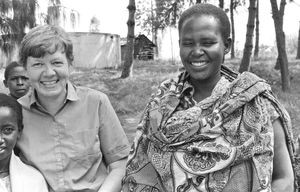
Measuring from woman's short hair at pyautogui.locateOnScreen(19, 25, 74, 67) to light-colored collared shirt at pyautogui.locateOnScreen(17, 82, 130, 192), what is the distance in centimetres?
26

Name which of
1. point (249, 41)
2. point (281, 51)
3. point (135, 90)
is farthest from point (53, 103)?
point (281, 51)

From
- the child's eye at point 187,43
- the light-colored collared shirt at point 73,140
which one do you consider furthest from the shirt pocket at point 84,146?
the child's eye at point 187,43

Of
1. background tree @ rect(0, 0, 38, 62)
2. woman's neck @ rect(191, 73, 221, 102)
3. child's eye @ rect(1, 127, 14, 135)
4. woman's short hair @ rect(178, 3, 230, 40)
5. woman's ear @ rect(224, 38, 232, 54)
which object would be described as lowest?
child's eye @ rect(1, 127, 14, 135)

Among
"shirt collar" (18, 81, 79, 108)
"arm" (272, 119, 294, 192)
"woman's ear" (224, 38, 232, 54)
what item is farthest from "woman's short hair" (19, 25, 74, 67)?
"arm" (272, 119, 294, 192)

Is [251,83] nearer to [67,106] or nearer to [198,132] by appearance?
[198,132]

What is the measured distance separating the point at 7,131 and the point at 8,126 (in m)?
0.03

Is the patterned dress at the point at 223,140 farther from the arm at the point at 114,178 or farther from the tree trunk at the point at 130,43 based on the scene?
the tree trunk at the point at 130,43

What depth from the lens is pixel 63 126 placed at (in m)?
2.35

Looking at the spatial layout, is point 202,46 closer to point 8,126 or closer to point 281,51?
point 8,126

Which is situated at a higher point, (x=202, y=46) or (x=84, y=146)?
(x=202, y=46)

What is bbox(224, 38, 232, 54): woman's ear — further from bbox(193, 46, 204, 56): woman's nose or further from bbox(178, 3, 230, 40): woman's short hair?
bbox(193, 46, 204, 56): woman's nose

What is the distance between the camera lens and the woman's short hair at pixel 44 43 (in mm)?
2211

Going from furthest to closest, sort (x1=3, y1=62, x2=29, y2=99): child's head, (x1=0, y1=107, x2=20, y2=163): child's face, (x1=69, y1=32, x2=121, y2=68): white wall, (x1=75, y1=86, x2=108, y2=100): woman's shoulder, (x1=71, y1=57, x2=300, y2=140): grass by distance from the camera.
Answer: (x1=69, y1=32, x2=121, y2=68): white wall, (x1=71, y1=57, x2=300, y2=140): grass, (x1=3, y1=62, x2=29, y2=99): child's head, (x1=75, y1=86, x2=108, y2=100): woman's shoulder, (x1=0, y1=107, x2=20, y2=163): child's face

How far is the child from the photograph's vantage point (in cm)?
220
